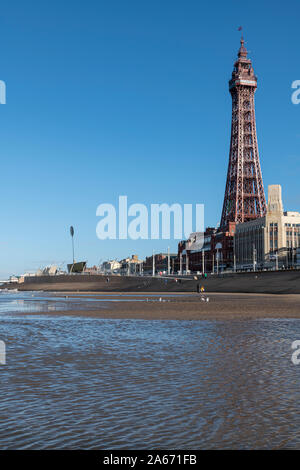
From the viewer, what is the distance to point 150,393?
8.88 meters

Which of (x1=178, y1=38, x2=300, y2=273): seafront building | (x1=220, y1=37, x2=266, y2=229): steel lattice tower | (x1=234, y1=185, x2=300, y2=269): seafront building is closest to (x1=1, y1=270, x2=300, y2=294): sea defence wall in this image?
(x1=178, y1=38, x2=300, y2=273): seafront building

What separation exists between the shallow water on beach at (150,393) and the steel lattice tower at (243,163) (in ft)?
515

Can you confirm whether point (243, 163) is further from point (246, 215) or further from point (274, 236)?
point (274, 236)

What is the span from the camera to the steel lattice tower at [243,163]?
17000cm

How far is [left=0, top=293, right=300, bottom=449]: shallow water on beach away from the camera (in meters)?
6.43

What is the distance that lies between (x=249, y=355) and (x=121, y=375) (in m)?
4.12

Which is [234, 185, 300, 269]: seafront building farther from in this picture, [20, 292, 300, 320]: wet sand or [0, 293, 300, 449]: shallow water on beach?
[0, 293, 300, 449]: shallow water on beach

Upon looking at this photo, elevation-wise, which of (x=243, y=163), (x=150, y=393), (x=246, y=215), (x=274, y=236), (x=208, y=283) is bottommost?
(x=208, y=283)

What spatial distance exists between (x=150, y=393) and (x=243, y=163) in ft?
557

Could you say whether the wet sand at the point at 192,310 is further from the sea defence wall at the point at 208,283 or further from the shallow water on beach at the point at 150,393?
the sea defence wall at the point at 208,283

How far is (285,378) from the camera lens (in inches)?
397

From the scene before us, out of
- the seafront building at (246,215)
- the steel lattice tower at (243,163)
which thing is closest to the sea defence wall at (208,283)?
the seafront building at (246,215)

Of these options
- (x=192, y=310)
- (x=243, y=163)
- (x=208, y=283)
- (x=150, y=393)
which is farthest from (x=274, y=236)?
(x=150, y=393)

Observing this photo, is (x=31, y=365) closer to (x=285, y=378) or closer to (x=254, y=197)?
(x=285, y=378)
